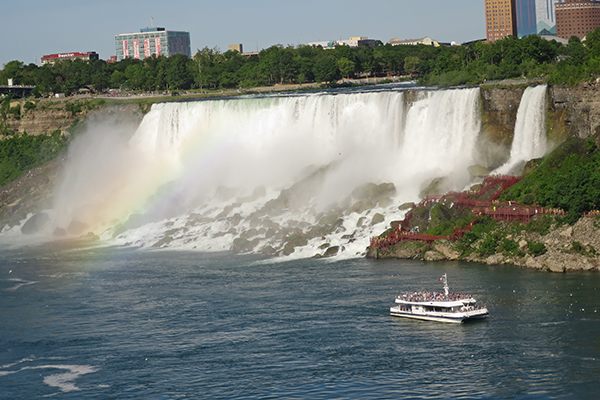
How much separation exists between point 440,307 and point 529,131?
2476 centimetres

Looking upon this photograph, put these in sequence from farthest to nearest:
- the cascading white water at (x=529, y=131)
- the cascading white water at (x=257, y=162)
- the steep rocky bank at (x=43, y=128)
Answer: the steep rocky bank at (x=43, y=128) → the cascading white water at (x=257, y=162) → the cascading white water at (x=529, y=131)

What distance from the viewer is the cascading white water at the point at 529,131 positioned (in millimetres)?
58750

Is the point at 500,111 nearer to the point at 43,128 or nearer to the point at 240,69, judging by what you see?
the point at 43,128

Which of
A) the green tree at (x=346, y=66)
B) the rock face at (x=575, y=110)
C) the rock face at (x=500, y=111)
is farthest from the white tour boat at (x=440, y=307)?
the green tree at (x=346, y=66)

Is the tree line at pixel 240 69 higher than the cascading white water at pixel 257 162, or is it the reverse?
the tree line at pixel 240 69

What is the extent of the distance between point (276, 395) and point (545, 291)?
1686 centimetres

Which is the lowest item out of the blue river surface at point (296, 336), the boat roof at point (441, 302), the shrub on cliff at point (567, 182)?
the blue river surface at point (296, 336)

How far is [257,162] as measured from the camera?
252 ft

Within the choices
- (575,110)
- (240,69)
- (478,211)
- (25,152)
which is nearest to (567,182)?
(478,211)

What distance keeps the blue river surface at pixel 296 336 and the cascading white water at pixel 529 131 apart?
1372cm

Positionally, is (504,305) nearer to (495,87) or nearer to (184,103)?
(495,87)

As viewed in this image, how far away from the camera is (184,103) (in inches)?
3406

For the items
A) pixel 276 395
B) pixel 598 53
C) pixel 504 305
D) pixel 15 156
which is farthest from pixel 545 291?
pixel 15 156

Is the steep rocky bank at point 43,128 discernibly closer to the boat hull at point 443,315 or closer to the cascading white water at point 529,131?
the cascading white water at point 529,131
